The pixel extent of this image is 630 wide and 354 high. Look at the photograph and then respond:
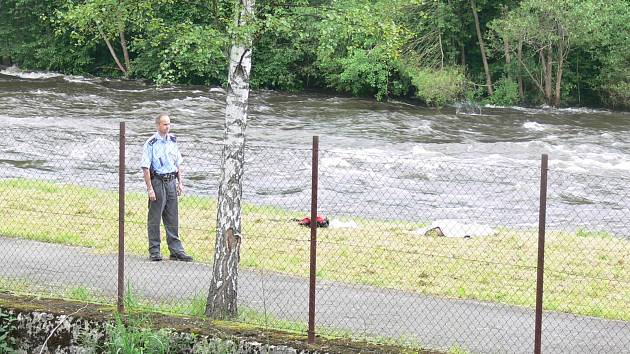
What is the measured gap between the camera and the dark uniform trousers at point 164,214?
1096cm

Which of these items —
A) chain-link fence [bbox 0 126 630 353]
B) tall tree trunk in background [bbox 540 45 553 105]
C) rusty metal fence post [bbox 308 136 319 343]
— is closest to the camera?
rusty metal fence post [bbox 308 136 319 343]

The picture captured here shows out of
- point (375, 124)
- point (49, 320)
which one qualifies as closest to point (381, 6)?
point (49, 320)

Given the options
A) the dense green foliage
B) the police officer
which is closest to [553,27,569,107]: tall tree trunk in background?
the dense green foliage

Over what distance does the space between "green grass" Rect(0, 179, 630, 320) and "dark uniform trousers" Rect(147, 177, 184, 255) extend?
0.30 m

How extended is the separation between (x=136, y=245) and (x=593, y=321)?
5717 millimetres

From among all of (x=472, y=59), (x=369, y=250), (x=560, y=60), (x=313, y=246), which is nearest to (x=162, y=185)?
Result: (x=369, y=250)

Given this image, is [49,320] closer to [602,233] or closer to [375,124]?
[602,233]

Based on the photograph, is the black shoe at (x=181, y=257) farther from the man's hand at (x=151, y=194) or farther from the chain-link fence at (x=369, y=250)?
the man's hand at (x=151, y=194)

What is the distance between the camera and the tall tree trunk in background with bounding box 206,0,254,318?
810 centimetres

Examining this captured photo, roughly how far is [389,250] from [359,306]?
1.65 m

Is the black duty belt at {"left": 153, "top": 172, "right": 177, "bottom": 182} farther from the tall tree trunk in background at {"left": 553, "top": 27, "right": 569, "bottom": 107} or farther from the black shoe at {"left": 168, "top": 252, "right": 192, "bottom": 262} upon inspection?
the tall tree trunk in background at {"left": 553, "top": 27, "right": 569, "bottom": 107}

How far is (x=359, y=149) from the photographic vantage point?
25.6m

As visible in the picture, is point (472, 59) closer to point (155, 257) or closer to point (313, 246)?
point (155, 257)

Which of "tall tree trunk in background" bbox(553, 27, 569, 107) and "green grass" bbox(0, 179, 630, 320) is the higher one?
"tall tree trunk in background" bbox(553, 27, 569, 107)
